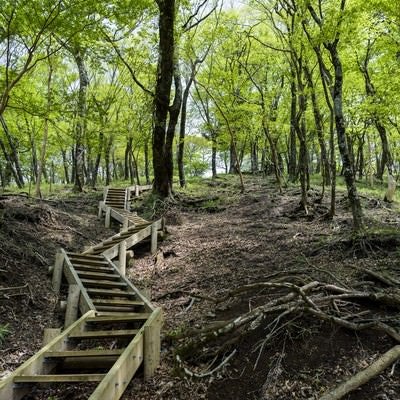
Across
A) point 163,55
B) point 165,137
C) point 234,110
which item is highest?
point 163,55

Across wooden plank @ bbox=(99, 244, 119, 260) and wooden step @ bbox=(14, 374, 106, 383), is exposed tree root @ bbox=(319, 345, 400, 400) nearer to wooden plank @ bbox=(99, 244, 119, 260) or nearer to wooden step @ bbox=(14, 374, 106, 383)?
wooden step @ bbox=(14, 374, 106, 383)

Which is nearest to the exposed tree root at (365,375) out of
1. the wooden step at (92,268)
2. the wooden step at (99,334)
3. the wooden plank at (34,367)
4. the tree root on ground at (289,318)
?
the tree root on ground at (289,318)

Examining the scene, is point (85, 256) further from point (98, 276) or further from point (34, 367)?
point (34, 367)

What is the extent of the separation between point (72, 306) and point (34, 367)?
1.98 m

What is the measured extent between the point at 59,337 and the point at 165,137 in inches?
488

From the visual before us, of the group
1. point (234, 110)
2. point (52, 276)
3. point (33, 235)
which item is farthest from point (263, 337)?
point (234, 110)

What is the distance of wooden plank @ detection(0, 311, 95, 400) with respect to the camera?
129 inches

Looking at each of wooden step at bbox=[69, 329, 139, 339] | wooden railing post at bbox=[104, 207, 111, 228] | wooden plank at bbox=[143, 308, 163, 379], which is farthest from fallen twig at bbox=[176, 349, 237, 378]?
wooden railing post at bbox=[104, 207, 111, 228]

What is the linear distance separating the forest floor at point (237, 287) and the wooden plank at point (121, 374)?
1.03 feet

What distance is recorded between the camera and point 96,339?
486cm

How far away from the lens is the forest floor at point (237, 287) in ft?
11.5

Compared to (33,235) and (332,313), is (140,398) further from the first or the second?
(33,235)

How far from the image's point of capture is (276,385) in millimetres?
3342

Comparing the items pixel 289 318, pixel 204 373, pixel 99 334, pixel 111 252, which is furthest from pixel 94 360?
pixel 111 252
